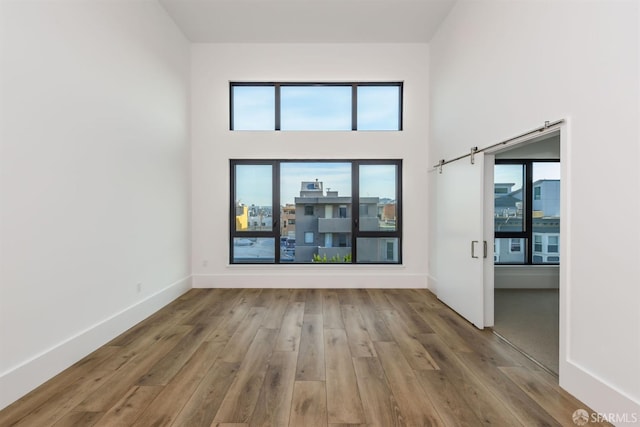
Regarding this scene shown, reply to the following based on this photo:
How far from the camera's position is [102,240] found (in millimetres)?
2943

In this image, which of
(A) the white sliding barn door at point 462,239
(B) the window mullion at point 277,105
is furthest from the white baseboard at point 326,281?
(B) the window mullion at point 277,105

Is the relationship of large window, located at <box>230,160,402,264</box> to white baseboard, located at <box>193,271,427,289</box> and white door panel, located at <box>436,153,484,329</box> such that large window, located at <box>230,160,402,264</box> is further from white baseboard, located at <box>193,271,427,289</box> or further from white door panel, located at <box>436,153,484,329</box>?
white door panel, located at <box>436,153,484,329</box>

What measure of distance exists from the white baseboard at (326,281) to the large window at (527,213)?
5.74 feet

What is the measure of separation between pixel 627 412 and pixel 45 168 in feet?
13.6

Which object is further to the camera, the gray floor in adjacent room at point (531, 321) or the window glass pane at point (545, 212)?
the window glass pane at point (545, 212)

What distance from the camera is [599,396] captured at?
192 centimetres

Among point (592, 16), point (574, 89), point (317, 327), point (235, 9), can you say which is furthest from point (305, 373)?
point (235, 9)

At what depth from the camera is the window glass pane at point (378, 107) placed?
518cm

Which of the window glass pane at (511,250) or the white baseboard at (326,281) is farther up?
the window glass pane at (511,250)

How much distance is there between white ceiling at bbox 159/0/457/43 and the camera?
4074 millimetres

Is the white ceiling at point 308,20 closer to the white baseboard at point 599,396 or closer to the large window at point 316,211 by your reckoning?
the large window at point 316,211

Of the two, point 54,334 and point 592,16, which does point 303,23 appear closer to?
point 592,16

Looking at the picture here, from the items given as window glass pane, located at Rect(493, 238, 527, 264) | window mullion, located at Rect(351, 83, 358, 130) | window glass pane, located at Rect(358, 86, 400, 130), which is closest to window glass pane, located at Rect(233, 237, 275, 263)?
window mullion, located at Rect(351, 83, 358, 130)

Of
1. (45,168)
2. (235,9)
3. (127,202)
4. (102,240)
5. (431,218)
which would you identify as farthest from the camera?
(431,218)
